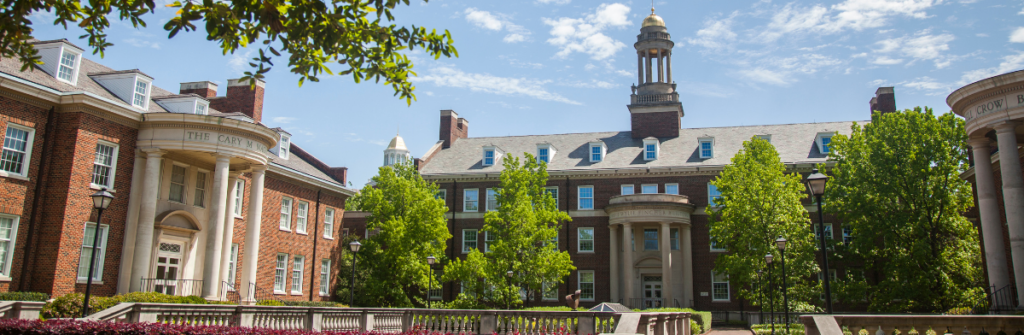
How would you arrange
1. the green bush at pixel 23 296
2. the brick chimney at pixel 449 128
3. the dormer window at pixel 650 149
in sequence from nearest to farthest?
1. the green bush at pixel 23 296
2. the dormer window at pixel 650 149
3. the brick chimney at pixel 449 128

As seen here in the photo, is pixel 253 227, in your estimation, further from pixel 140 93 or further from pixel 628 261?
pixel 628 261

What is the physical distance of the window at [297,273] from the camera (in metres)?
36.7

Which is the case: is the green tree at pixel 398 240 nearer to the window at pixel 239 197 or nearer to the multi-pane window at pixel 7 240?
the window at pixel 239 197

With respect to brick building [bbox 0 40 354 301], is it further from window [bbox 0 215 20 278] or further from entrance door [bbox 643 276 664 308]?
entrance door [bbox 643 276 664 308]

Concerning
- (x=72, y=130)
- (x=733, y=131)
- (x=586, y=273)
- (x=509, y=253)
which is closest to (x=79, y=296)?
(x=72, y=130)

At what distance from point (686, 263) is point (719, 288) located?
2.93 metres

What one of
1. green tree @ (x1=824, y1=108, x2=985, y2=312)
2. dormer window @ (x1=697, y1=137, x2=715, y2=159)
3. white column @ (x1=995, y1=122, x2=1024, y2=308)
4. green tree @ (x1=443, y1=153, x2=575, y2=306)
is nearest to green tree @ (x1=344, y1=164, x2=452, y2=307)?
green tree @ (x1=443, y1=153, x2=575, y2=306)

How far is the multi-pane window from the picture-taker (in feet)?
73.6

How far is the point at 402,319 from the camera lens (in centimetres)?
1923

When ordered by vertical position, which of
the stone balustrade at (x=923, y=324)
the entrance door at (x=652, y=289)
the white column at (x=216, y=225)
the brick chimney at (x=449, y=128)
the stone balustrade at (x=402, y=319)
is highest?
→ the brick chimney at (x=449, y=128)

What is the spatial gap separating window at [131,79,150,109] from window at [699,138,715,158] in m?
32.7

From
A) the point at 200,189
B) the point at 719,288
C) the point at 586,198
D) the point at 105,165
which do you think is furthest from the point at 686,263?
the point at 105,165

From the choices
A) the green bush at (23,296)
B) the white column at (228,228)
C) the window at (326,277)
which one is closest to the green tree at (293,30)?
the green bush at (23,296)

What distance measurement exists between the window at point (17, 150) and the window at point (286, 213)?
1344 cm
